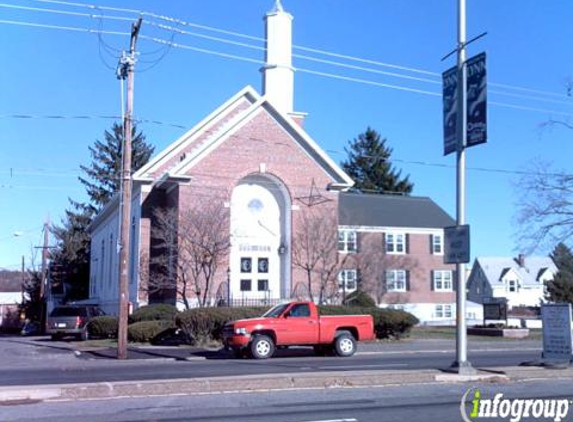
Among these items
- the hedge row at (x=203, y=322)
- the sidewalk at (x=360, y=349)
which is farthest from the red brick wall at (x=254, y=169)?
the sidewalk at (x=360, y=349)

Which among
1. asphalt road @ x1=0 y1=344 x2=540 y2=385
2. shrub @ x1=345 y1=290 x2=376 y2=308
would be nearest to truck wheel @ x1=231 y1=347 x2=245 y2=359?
asphalt road @ x1=0 y1=344 x2=540 y2=385

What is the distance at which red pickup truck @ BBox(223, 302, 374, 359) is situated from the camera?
2297cm

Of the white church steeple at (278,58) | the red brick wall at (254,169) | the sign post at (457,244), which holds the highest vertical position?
the white church steeple at (278,58)

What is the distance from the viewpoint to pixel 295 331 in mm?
23531

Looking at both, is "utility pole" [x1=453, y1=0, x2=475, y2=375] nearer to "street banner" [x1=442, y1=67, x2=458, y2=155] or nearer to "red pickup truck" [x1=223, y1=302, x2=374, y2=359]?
"street banner" [x1=442, y1=67, x2=458, y2=155]

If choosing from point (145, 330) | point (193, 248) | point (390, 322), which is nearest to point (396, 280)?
point (193, 248)

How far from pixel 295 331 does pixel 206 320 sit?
6746 mm

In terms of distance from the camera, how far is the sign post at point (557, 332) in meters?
16.7

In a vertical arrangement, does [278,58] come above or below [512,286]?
above

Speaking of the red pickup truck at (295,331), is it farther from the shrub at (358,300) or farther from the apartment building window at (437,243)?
the apartment building window at (437,243)

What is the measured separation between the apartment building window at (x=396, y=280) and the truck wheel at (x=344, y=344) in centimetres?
2792

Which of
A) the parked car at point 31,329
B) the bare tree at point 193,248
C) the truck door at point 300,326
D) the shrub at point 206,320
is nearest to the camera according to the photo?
the truck door at point 300,326

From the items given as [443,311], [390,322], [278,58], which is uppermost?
[278,58]

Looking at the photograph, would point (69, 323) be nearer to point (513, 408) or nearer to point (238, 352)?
point (238, 352)
